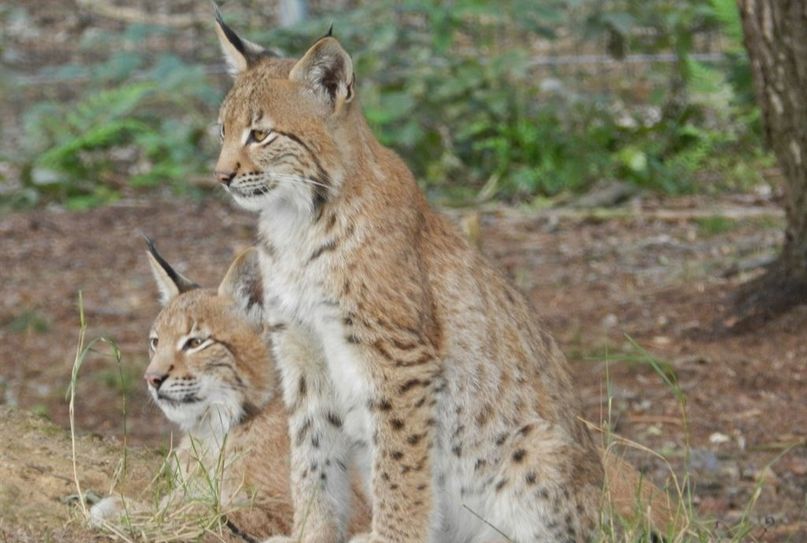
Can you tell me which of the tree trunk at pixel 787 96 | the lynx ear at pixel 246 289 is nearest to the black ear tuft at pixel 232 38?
the lynx ear at pixel 246 289

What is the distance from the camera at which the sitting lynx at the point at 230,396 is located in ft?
15.7

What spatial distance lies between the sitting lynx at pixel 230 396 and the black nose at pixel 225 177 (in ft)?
2.57

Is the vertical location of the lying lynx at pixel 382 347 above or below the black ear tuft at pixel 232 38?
below

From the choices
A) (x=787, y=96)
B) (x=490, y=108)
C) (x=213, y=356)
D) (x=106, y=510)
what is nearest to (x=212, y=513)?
(x=106, y=510)

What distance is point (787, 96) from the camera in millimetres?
6945

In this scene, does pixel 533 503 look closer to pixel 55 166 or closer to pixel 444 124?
pixel 444 124

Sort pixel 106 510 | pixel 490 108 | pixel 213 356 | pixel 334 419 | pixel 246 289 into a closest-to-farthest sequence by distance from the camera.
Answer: pixel 106 510 → pixel 334 419 → pixel 213 356 → pixel 246 289 → pixel 490 108

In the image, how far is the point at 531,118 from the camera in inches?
422

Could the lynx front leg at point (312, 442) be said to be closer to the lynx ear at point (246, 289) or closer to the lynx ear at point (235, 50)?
the lynx ear at point (246, 289)

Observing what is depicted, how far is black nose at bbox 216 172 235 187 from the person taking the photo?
429 centimetres

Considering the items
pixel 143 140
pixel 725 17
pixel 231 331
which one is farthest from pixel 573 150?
pixel 231 331

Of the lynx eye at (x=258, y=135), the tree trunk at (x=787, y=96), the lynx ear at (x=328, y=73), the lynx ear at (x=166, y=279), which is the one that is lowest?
the tree trunk at (x=787, y=96)

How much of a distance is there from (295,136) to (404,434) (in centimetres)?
94

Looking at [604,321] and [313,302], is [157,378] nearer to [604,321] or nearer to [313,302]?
[313,302]
